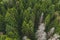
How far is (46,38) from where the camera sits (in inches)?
416

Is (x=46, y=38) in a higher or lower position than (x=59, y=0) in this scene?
lower

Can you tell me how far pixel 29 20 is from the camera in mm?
10430

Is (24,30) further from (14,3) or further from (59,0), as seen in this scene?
(59,0)

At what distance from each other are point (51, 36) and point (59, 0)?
2813 millimetres

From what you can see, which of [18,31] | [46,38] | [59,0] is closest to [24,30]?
[18,31]

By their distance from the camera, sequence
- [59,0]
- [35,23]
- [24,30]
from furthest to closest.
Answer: [59,0] < [35,23] < [24,30]

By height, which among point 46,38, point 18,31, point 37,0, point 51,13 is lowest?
point 46,38

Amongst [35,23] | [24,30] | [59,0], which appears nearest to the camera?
[24,30]

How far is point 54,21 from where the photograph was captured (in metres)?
11.1

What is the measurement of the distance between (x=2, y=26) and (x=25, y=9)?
70.2 inches

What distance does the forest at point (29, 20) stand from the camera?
10.4 m

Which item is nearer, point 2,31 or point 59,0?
point 2,31

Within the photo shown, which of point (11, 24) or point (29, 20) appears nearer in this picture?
point (29, 20)

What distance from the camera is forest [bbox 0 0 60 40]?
10.4m
